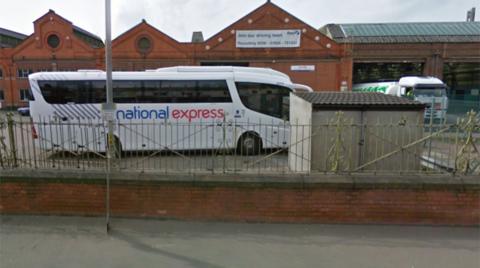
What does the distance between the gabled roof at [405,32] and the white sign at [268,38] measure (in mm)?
4545

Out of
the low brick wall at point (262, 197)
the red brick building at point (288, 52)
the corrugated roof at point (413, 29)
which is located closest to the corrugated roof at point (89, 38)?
the red brick building at point (288, 52)

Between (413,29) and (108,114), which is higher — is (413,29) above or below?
above

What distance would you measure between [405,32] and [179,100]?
27.5 metres

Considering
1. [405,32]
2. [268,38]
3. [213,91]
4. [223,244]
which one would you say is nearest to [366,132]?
[223,244]

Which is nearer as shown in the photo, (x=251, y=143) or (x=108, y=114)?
(x=108, y=114)

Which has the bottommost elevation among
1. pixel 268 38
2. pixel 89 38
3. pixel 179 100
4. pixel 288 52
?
pixel 179 100

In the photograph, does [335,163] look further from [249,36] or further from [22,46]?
[22,46]

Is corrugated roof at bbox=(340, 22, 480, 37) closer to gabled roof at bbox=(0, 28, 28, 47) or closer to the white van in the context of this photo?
the white van

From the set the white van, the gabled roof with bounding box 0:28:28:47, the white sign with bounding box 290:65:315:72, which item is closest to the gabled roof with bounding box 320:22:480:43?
the white sign with bounding box 290:65:315:72

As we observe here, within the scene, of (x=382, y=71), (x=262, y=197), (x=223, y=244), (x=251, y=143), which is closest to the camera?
(x=223, y=244)

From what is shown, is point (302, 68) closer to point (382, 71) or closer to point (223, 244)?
point (382, 71)

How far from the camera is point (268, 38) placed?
26625 millimetres

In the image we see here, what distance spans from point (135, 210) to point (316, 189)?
107 inches

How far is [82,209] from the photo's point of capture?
4785mm
